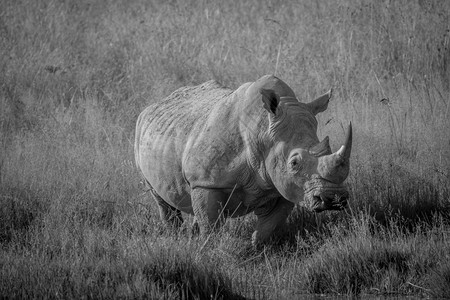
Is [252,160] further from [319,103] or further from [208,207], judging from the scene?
[319,103]

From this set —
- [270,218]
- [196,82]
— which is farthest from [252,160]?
[196,82]

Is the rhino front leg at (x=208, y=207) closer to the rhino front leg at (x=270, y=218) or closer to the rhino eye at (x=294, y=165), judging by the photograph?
the rhino front leg at (x=270, y=218)

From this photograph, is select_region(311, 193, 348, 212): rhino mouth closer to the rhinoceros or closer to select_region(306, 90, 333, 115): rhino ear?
the rhinoceros

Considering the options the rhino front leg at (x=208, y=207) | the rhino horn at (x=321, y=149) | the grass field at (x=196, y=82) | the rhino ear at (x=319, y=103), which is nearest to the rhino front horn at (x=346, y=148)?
the rhino horn at (x=321, y=149)

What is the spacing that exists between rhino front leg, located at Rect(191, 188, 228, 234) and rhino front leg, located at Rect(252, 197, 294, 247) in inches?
14.7

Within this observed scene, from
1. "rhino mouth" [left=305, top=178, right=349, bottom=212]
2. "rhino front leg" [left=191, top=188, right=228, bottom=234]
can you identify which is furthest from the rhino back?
"rhino mouth" [left=305, top=178, right=349, bottom=212]

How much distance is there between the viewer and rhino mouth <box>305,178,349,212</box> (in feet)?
22.1

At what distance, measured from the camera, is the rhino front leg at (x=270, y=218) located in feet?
24.9

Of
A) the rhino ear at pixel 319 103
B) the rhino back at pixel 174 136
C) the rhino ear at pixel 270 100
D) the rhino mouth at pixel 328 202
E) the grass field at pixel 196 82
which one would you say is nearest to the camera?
the grass field at pixel 196 82

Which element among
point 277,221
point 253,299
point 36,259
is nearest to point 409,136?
point 277,221

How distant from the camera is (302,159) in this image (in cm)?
694

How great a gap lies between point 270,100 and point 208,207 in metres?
1.04

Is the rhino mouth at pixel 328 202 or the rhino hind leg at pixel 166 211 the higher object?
the rhino mouth at pixel 328 202

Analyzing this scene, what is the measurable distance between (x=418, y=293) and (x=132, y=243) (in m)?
2.21
